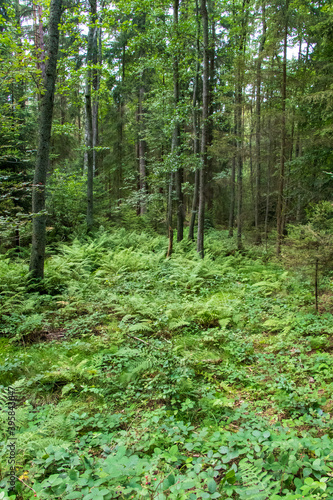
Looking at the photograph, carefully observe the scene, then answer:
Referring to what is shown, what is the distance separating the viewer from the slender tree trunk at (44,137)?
22.7ft

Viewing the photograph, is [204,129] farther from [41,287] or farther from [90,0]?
[41,287]

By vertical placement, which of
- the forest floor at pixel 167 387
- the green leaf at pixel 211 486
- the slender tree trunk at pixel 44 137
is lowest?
the forest floor at pixel 167 387

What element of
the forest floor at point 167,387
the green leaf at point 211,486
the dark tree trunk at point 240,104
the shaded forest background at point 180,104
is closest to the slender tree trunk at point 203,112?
the shaded forest background at point 180,104

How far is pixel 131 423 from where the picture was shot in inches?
122

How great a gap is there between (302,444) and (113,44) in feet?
78.0

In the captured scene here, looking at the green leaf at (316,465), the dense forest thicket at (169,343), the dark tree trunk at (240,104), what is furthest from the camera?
the dark tree trunk at (240,104)

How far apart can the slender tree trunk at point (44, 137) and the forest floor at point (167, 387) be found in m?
0.56

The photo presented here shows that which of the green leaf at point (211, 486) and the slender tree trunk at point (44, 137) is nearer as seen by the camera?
the green leaf at point (211, 486)

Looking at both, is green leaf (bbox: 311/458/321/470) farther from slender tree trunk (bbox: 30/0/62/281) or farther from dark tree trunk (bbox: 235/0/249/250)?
dark tree trunk (bbox: 235/0/249/250)

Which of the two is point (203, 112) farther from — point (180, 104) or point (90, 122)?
point (90, 122)

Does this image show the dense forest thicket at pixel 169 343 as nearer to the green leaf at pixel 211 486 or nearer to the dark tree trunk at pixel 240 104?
the green leaf at pixel 211 486

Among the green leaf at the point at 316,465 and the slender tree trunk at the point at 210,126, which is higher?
the slender tree trunk at the point at 210,126

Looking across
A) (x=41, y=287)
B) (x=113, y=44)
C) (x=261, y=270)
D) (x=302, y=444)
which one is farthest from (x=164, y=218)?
(x=302, y=444)

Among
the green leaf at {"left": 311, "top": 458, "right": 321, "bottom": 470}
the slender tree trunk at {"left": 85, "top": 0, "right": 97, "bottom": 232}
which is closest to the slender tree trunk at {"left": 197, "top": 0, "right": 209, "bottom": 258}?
the slender tree trunk at {"left": 85, "top": 0, "right": 97, "bottom": 232}
